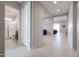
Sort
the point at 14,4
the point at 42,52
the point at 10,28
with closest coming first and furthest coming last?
the point at 42,52 → the point at 14,4 → the point at 10,28

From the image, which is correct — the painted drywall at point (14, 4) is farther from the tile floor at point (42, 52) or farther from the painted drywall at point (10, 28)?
the tile floor at point (42, 52)

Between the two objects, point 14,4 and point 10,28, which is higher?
point 14,4

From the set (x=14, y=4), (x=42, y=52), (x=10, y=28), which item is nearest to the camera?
(x=42, y=52)

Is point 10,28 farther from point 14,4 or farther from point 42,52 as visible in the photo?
point 42,52

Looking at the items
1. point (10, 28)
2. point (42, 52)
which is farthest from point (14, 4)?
point (42, 52)

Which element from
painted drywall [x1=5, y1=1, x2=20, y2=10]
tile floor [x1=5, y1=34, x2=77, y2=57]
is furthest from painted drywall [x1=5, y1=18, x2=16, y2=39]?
tile floor [x1=5, y1=34, x2=77, y2=57]

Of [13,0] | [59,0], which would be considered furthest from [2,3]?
[59,0]

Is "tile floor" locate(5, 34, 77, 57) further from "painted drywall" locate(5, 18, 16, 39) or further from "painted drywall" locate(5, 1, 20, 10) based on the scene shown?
"painted drywall" locate(5, 18, 16, 39)

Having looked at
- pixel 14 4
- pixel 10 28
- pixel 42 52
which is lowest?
pixel 42 52

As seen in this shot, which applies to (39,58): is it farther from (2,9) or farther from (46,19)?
(46,19)

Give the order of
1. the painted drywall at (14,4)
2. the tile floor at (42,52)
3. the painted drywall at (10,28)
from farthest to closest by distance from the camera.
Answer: the painted drywall at (10,28), the painted drywall at (14,4), the tile floor at (42,52)

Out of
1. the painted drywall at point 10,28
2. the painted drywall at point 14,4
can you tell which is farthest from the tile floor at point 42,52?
the painted drywall at point 10,28

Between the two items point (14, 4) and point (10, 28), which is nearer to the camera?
point (14, 4)

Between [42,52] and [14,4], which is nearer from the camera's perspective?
[42,52]
